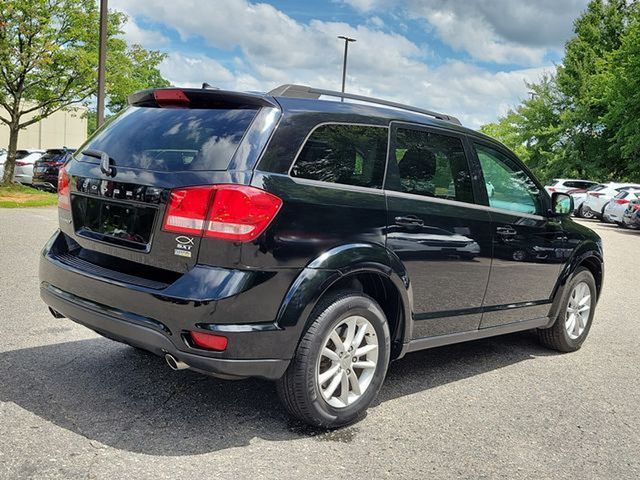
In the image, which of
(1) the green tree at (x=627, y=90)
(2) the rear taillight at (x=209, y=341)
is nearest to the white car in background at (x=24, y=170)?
(2) the rear taillight at (x=209, y=341)

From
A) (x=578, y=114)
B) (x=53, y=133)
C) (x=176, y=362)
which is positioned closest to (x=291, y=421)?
(x=176, y=362)

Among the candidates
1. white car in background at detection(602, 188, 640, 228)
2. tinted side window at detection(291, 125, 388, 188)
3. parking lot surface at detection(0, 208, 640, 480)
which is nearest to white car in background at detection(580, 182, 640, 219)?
white car in background at detection(602, 188, 640, 228)

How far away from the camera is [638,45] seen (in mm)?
29203

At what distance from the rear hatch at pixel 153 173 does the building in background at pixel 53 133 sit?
6897 centimetres

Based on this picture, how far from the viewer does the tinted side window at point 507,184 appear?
482 centimetres

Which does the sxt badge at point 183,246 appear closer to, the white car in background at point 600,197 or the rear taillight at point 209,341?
the rear taillight at point 209,341

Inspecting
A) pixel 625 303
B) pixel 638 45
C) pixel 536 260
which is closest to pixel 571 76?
pixel 638 45

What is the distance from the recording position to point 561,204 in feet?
18.2

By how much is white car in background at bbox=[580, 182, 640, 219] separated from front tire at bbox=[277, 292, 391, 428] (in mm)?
24995

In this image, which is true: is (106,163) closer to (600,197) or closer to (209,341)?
(209,341)

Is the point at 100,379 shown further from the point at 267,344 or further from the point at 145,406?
the point at 267,344

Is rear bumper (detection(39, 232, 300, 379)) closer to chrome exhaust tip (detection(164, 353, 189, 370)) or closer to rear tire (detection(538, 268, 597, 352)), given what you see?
chrome exhaust tip (detection(164, 353, 189, 370))

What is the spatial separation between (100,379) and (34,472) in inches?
50.2

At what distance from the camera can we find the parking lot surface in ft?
10.5
